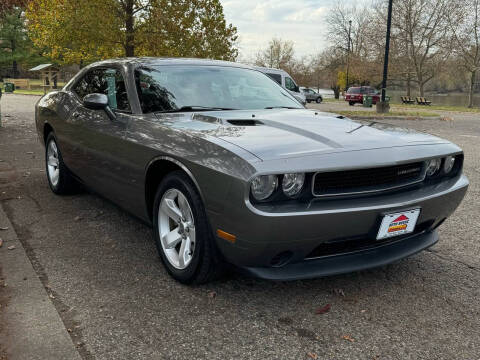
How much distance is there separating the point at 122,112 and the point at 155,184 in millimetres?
784

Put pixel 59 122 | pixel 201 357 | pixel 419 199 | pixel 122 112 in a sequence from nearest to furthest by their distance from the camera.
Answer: pixel 201 357
pixel 419 199
pixel 122 112
pixel 59 122

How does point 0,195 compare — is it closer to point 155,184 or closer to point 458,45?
point 155,184

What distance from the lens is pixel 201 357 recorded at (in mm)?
2180

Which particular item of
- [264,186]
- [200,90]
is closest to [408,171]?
[264,186]

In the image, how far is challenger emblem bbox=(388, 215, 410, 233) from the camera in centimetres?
254

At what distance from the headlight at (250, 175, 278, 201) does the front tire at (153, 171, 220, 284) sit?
40cm

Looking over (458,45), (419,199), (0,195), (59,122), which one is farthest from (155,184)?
(458,45)

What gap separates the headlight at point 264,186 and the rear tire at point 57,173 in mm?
2996

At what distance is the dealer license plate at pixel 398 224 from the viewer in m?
2.51

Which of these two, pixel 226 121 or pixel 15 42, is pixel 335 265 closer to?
pixel 226 121

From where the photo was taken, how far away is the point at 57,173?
5.03 meters

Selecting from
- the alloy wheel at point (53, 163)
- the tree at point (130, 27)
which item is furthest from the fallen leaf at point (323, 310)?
the tree at point (130, 27)

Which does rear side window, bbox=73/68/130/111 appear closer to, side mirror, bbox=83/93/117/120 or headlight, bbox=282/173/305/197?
side mirror, bbox=83/93/117/120

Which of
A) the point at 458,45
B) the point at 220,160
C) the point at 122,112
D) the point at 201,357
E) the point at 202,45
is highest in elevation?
the point at 458,45
